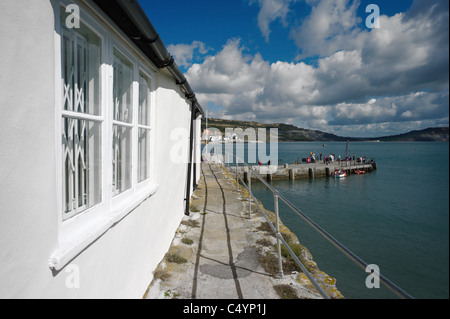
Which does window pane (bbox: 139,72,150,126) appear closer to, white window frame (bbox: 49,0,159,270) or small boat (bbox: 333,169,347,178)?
white window frame (bbox: 49,0,159,270)

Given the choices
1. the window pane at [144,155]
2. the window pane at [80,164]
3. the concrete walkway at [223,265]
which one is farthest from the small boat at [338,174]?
the window pane at [80,164]

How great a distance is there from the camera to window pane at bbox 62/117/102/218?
1.78 meters

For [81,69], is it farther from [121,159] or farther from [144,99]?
[144,99]

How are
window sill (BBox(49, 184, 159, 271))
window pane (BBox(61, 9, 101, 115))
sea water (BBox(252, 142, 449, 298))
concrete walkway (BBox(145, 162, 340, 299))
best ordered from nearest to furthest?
sea water (BBox(252, 142, 449, 298))
window sill (BBox(49, 184, 159, 271))
window pane (BBox(61, 9, 101, 115))
concrete walkway (BBox(145, 162, 340, 299))

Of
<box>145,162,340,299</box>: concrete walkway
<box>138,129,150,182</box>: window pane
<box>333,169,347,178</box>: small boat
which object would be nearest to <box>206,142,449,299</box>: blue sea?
<box>145,162,340,299</box>: concrete walkway

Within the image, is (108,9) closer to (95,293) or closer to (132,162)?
(132,162)

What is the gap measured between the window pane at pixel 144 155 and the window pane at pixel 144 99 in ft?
0.51

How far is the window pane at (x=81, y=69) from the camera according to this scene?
1.76m

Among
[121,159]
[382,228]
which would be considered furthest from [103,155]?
[382,228]

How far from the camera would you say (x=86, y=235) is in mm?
1730

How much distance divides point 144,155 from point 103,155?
4.28ft

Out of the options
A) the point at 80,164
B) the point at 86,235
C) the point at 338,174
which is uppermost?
the point at 80,164

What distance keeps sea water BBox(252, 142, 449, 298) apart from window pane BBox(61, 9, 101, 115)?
2.18 metres
